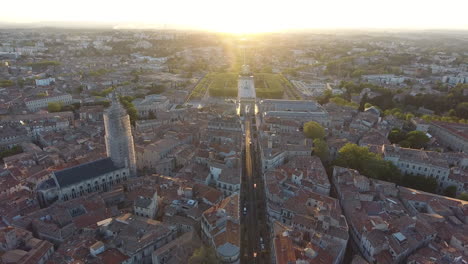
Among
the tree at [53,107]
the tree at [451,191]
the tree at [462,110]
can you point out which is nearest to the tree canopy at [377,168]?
the tree at [451,191]

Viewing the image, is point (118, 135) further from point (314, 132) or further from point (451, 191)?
point (451, 191)

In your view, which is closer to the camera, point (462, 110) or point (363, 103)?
point (462, 110)

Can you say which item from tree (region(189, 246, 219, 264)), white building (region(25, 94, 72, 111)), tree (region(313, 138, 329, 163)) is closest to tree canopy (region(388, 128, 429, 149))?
tree (region(313, 138, 329, 163))

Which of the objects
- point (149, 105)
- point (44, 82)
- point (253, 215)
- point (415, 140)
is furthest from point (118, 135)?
point (44, 82)

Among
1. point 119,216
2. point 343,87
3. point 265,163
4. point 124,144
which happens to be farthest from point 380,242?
point 343,87

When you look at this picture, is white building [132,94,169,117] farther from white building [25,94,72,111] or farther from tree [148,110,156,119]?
white building [25,94,72,111]

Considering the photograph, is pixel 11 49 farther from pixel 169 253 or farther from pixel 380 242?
pixel 380 242
